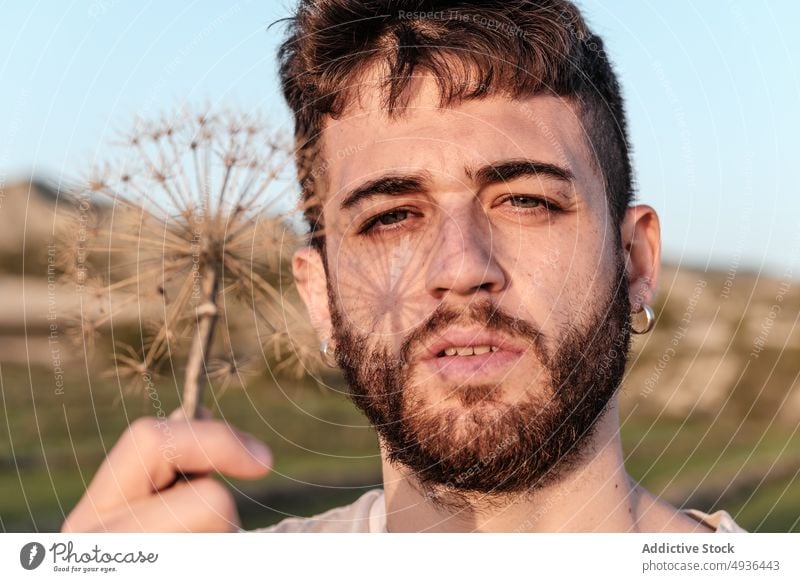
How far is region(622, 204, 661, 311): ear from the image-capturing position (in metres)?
1.92

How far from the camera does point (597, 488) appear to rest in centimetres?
185

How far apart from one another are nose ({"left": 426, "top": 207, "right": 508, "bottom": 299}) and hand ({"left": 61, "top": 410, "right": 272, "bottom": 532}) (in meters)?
0.53

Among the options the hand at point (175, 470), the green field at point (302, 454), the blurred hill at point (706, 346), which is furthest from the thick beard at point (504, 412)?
the blurred hill at point (706, 346)

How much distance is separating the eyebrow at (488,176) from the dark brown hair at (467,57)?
13cm

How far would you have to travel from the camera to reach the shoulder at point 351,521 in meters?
2.04

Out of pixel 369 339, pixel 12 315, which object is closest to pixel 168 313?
pixel 369 339

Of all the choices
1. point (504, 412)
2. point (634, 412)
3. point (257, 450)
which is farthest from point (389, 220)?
point (634, 412)

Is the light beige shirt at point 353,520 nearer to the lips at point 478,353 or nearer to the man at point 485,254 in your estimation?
the man at point 485,254

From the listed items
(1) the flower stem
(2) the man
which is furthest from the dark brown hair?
(1) the flower stem

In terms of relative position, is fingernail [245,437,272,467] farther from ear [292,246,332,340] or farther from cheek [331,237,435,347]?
ear [292,246,332,340]

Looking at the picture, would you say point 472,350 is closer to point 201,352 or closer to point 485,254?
point 485,254

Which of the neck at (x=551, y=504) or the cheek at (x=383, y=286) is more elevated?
the cheek at (x=383, y=286)

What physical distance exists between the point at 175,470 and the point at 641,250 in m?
1.11
